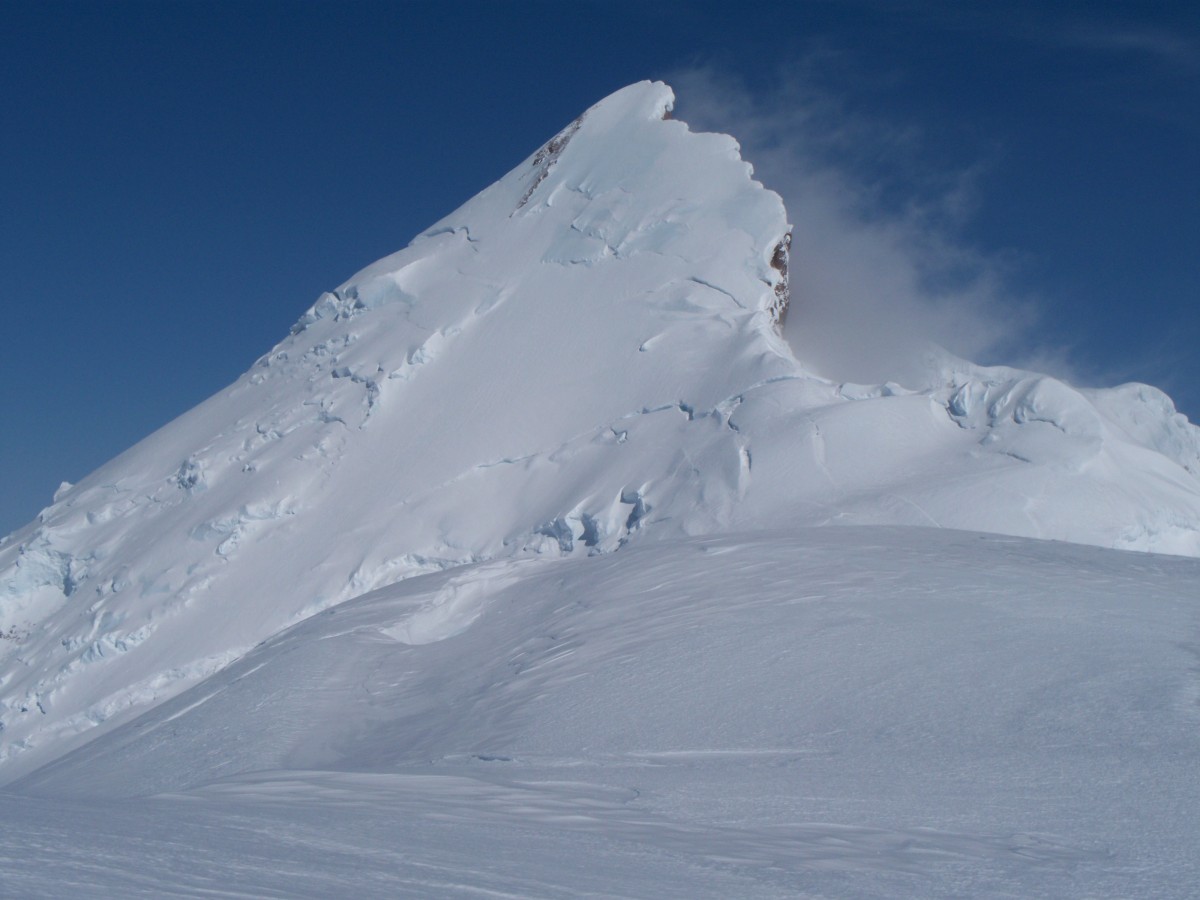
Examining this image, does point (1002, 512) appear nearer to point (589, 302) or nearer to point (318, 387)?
point (589, 302)

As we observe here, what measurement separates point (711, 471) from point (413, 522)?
5.90 m

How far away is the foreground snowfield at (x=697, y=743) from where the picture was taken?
3.60 m

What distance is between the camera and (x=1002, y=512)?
15.3 meters

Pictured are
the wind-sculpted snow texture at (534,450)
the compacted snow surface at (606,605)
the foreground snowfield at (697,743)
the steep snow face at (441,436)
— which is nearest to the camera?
the foreground snowfield at (697,743)

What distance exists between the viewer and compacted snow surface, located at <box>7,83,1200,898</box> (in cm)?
407

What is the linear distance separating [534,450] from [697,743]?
13.7 m

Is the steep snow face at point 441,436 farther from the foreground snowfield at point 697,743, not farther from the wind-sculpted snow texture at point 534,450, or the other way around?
the foreground snowfield at point 697,743

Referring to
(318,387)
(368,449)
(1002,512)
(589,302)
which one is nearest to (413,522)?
(368,449)

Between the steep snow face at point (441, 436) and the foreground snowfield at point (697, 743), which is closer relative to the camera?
the foreground snowfield at point (697, 743)

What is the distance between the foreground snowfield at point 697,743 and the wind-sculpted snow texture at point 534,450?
2.54 m

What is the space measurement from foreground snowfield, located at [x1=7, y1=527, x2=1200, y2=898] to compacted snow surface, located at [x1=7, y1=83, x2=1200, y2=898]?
41 mm

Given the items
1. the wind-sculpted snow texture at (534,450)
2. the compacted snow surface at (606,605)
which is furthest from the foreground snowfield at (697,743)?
the wind-sculpted snow texture at (534,450)

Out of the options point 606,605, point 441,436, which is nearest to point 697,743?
point 606,605

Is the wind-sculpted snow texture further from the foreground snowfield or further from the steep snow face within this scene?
the foreground snowfield
